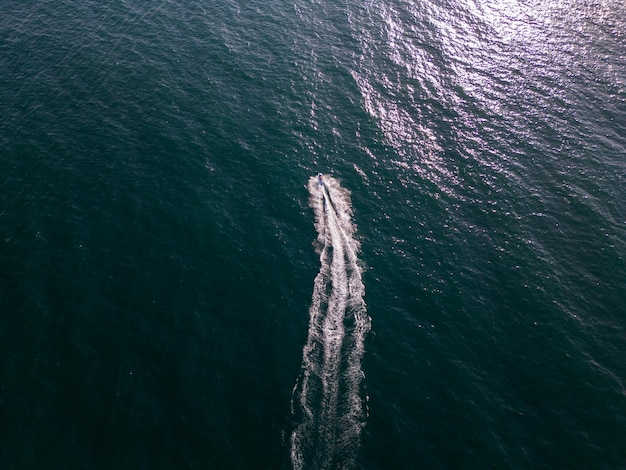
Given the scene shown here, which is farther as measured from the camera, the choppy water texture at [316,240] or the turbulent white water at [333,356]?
the choppy water texture at [316,240]

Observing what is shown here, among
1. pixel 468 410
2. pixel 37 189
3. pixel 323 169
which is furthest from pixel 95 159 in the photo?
pixel 468 410

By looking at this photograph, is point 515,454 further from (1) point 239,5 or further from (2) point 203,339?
(1) point 239,5

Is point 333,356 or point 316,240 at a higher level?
point 316,240

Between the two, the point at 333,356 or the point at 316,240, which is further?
the point at 316,240

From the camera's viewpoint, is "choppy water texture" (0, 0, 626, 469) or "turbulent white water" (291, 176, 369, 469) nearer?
"turbulent white water" (291, 176, 369, 469)
